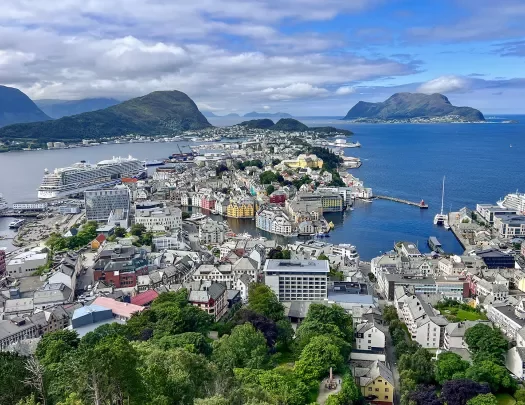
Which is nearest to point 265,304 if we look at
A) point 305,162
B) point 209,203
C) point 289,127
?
point 209,203

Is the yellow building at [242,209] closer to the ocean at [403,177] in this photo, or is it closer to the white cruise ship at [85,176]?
the ocean at [403,177]

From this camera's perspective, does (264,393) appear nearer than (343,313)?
Yes

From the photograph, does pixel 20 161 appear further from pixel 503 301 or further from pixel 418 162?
pixel 503 301

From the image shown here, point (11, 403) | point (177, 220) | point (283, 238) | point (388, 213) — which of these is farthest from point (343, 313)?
point (388, 213)

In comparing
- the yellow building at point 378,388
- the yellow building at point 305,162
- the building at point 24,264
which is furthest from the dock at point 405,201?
the building at point 24,264

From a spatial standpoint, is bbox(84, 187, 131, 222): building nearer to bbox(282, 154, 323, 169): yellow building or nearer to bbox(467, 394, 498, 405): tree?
bbox(282, 154, 323, 169): yellow building
